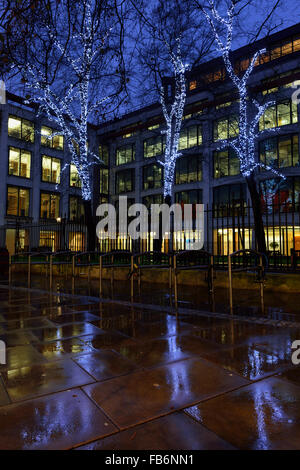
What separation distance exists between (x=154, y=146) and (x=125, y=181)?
636cm

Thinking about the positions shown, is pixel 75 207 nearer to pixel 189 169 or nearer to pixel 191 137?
pixel 189 169

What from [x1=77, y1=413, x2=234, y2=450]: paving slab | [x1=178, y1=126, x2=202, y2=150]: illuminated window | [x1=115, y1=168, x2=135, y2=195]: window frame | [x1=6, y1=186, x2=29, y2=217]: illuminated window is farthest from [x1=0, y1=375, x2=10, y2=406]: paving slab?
[x1=115, y1=168, x2=135, y2=195]: window frame

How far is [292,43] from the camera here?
86.1ft

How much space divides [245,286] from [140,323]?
4310 millimetres

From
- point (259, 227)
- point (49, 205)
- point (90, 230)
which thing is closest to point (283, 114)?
point (259, 227)

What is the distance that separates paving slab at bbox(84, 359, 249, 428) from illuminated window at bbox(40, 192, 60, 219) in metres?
31.4

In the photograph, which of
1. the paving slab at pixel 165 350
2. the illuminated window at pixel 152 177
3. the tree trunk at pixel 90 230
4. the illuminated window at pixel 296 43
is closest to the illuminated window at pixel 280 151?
the illuminated window at pixel 296 43

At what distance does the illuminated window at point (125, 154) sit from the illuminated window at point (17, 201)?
13293 mm

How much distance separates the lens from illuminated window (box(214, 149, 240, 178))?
1096 inches

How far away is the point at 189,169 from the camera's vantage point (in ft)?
102

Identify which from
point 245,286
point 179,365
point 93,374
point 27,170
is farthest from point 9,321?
point 27,170

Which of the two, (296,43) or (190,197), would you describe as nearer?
(296,43)

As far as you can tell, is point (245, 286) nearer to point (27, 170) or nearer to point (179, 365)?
point (179, 365)

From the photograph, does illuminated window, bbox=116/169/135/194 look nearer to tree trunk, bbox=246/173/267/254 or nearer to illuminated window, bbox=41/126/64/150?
illuminated window, bbox=41/126/64/150
